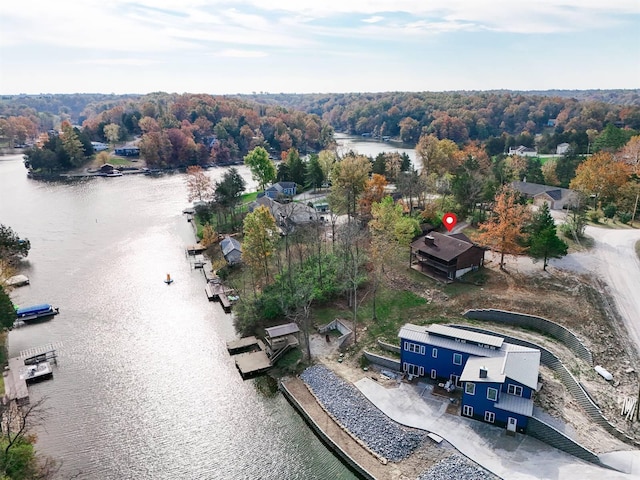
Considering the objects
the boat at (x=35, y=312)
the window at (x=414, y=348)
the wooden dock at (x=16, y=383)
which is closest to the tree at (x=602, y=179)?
the window at (x=414, y=348)

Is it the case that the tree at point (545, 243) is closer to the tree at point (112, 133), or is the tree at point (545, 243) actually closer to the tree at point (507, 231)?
the tree at point (507, 231)

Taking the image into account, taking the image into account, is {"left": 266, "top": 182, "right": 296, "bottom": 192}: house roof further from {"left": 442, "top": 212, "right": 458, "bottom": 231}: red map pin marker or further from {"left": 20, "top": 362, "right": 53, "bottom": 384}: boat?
{"left": 20, "top": 362, "right": 53, "bottom": 384}: boat

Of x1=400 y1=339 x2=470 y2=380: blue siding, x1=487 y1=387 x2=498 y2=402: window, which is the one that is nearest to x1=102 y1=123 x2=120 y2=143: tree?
x1=400 y1=339 x2=470 y2=380: blue siding

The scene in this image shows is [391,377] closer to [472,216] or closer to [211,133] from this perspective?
[472,216]

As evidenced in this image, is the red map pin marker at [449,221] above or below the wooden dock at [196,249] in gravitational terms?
above

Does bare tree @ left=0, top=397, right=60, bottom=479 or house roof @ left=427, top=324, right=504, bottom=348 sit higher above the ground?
house roof @ left=427, top=324, right=504, bottom=348

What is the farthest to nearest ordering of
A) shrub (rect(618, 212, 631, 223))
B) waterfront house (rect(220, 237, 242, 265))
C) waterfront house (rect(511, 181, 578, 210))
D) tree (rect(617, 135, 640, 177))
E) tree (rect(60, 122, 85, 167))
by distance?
1. tree (rect(60, 122, 85, 167))
2. tree (rect(617, 135, 640, 177))
3. waterfront house (rect(511, 181, 578, 210))
4. shrub (rect(618, 212, 631, 223))
5. waterfront house (rect(220, 237, 242, 265))
